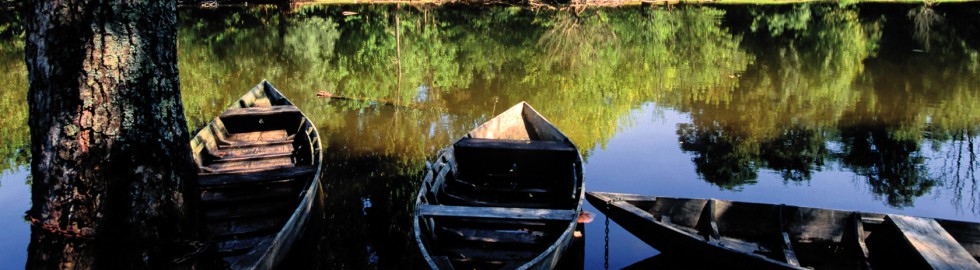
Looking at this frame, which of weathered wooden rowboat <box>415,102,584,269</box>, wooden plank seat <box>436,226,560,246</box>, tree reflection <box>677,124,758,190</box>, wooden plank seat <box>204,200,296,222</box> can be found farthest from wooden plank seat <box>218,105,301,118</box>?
tree reflection <box>677,124,758,190</box>

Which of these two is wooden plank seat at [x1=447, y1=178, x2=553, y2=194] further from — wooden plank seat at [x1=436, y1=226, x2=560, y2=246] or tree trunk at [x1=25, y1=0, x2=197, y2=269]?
tree trunk at [x1=25, y1=0, x2=197, y2=269]

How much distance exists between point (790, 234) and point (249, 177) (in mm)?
6099

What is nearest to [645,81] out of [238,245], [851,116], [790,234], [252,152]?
[851,116]

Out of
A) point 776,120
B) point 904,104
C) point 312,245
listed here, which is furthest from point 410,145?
point 904,104

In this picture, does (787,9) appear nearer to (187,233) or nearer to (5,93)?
(5,93)

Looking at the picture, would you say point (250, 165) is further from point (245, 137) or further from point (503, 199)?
point (503, 199)

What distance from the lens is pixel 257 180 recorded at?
24.9 feet

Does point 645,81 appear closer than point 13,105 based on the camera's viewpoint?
No

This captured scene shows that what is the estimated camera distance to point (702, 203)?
722 centimetres

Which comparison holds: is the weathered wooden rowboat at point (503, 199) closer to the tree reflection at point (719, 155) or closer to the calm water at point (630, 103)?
the calm water at point (630, 103)

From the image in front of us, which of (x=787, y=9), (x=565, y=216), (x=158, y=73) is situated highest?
(x=787, y=9)

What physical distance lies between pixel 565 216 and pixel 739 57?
17425 mm

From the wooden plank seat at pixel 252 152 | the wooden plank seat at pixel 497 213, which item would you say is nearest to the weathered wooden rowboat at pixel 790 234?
the wooden plank seat at pixel 497 213

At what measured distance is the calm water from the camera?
30.6 ft
